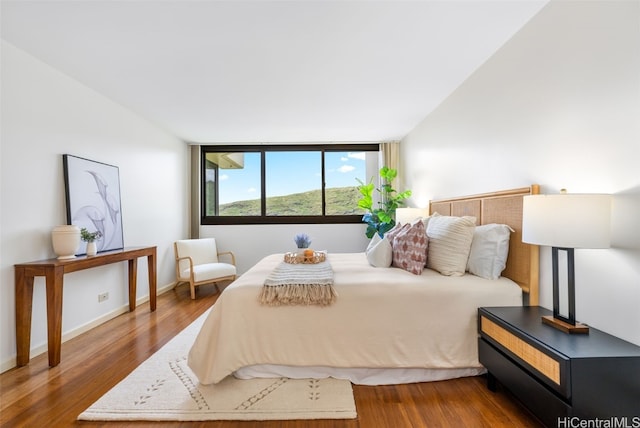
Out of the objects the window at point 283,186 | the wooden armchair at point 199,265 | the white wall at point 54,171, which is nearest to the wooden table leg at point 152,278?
the white wall at point 54,171

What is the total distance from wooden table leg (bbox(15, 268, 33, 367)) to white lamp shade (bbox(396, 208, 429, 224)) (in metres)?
3.68

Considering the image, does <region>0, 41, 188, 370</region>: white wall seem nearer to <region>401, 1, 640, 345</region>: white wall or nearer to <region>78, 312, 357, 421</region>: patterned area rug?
<region>78, 312, 357, 421</region>: patterned area rug

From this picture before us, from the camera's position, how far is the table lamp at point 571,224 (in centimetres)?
135

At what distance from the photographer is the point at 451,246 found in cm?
218

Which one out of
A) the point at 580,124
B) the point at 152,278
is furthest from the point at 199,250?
the point at 580,124

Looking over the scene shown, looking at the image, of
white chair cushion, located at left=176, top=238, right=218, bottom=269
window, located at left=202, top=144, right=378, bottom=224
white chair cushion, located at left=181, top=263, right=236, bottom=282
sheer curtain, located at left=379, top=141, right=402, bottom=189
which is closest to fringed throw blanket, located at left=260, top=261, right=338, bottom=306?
white chair cushion, located at left=181, top=263, right=236, bottom=282

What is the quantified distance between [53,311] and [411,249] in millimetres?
2785

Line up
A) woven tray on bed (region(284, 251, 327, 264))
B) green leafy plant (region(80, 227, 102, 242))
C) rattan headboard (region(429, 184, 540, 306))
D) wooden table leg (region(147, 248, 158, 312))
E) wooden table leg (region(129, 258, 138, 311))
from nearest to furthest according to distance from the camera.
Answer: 1. rattan headboard (region(429, 184, 540, 306))
2. green leafy plant (region(80, 227, 102, 242))
3. woven tray on bed (region(284, 251, 327, 264))
4. wooden table leg (region(129, 258, 138, 311))
5. wooden table leg (region(147, 248, 158, 312))

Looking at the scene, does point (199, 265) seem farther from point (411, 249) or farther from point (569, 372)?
point (569, 372)

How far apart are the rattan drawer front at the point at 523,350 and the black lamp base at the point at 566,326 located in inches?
8.5

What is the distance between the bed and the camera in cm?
185

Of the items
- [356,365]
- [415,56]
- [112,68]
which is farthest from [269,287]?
[112,68]

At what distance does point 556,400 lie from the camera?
1.27m

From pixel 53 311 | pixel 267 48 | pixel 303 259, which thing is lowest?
pixel 53 311
